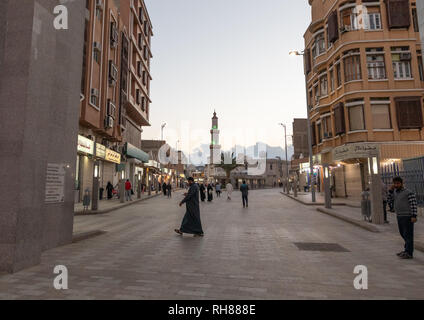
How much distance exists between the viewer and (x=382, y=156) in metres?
20.6

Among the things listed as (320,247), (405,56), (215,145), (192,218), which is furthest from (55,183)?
(215,145)

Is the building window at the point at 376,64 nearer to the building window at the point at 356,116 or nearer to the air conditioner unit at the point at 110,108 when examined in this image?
the building window at the point at 356,116

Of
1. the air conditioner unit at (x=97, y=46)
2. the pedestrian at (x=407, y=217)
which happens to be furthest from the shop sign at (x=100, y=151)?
the pedestrian at (x=407, y=217)

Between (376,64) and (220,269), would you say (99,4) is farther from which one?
(220,269)

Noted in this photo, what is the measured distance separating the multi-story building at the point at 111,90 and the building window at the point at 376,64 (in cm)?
Answer: 2098

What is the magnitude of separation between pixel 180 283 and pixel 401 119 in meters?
22.5

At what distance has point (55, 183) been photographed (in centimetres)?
686

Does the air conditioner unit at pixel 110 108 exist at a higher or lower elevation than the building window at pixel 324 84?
lower

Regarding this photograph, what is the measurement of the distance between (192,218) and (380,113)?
1953 centimetres

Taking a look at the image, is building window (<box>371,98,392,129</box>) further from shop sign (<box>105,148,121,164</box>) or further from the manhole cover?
shop sign (<box>105,148,121,164</box>)

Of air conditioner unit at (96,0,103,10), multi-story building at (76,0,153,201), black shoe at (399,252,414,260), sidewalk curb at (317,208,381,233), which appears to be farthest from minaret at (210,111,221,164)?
black shoe at (399,252,414,260)

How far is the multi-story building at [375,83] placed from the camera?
20656 millimetres

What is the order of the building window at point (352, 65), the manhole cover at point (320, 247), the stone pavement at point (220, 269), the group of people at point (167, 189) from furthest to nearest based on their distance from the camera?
the group of people at point (167, 189), the building window at point (352, 65), the manhole cover at point (320, 247), the stone pavement at point (220, 269)
